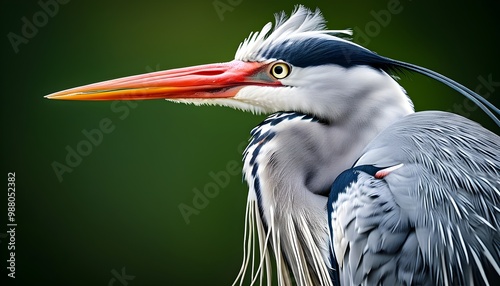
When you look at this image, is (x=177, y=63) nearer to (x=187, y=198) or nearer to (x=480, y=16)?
(x=187, y=198)

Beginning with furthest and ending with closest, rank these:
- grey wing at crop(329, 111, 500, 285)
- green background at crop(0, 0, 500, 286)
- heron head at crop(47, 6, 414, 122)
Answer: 1. green background at crop(0, 0, 500, 286)
2. heron head at crop(47, 6, 414, 122)
3. grey wing at crop(329, 111, 500, 285)

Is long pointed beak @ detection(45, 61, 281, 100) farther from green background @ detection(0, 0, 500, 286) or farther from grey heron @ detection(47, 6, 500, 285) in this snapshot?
green background @ detection(0, 0, 500, 286)

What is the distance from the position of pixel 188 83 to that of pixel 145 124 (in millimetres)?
919

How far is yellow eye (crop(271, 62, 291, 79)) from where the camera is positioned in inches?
48.8

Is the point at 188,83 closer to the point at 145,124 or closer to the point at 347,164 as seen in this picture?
the point at 347,164

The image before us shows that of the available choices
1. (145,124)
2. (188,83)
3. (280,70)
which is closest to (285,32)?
(280,70)

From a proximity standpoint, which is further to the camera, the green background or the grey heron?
the green background

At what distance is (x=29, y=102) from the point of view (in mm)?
2141

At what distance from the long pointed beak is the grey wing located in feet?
1.11

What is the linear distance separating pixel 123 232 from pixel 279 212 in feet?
3.59

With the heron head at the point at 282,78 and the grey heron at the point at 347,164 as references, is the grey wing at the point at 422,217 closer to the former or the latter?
the grey heron at the point at 347,164

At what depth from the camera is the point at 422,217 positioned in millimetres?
951

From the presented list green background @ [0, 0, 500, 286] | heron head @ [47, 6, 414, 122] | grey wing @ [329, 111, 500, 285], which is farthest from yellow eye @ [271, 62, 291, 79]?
green background @ [0, 0, 500, 286]

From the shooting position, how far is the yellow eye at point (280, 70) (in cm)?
124
